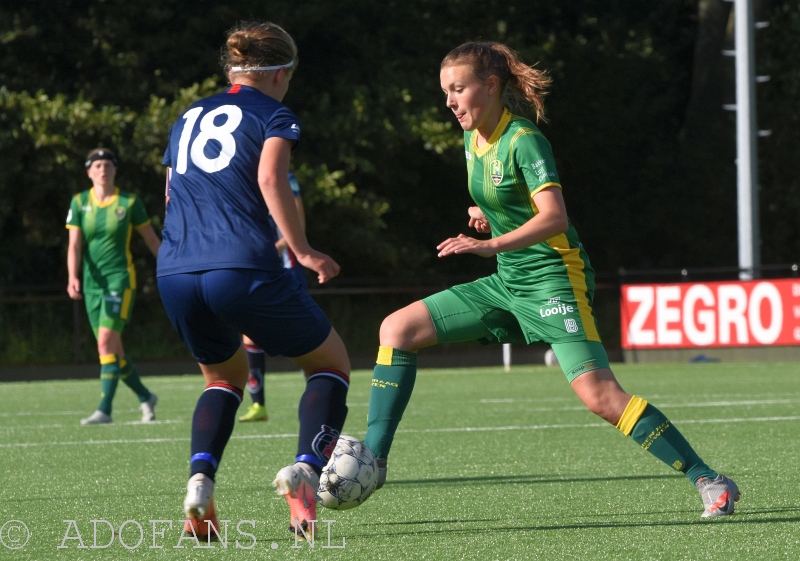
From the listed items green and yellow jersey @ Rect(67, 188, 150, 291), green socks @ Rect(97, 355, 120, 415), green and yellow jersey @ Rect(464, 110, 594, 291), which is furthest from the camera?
green and yellow jersey @ Rect(67, 188, 150, 291)

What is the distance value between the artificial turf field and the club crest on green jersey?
1.34 metres

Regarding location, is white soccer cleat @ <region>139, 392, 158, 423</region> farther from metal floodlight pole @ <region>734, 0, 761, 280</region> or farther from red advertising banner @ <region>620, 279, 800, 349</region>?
metal floodlight pole @ <region>734, 0, 761, 280</region>

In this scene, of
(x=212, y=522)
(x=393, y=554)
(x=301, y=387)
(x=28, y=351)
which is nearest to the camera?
(x=393, y=554)

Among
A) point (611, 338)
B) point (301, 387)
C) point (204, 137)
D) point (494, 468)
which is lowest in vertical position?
point (611, 338)

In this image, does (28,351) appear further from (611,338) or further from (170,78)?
(611,338)

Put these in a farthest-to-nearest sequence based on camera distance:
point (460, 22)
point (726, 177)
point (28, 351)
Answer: point (726, 177)
point (460, 22)
point (28, 351)

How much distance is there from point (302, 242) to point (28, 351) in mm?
18636

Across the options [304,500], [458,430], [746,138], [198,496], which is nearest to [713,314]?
[746,138]

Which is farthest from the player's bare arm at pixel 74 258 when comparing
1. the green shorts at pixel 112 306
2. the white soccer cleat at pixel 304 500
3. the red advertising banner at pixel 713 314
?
the red advertising banner at pixel 713 314

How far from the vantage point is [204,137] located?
4.61 m

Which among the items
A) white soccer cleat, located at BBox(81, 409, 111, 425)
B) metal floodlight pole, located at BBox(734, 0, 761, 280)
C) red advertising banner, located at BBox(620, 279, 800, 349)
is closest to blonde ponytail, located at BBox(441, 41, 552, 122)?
white soccer cleat, located at BBox(81, 409, 111, 425)

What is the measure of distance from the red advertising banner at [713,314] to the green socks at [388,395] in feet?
42.9

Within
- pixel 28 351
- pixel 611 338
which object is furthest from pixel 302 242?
pixel 611 338

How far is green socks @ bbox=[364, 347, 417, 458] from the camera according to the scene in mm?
5238
